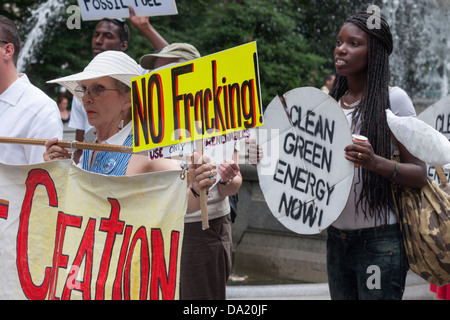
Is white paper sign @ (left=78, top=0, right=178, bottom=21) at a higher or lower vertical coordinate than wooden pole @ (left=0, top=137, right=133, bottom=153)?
higher

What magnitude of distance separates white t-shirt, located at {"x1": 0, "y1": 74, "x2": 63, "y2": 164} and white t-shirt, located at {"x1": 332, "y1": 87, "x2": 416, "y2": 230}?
145 centimetres

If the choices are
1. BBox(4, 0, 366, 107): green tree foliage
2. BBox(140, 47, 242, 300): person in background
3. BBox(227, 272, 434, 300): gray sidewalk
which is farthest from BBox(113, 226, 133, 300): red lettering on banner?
BBox(4, 0, 366, 107): green tree foliage

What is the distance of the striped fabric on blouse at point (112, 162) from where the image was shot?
3.00 meters

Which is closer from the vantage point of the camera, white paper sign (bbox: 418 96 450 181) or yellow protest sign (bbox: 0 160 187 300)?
yellow protest sign (bbox: 0 160 187 300)

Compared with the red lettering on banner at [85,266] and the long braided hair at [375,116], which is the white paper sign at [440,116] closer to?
the long braided hair at [375,116]

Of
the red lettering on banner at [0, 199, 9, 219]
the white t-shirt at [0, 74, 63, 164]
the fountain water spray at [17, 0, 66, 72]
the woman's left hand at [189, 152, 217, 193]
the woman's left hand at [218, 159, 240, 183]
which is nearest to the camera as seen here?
the woman's left hand at [189, 152, 217, 193]

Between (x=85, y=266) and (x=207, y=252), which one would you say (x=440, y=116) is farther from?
(x=85, y=266)

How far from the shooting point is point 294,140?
10.6 ft

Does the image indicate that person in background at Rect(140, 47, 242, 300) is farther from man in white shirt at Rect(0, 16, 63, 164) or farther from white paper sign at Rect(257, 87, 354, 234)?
man in white shirt at Rect(0, 16, 63, 164)

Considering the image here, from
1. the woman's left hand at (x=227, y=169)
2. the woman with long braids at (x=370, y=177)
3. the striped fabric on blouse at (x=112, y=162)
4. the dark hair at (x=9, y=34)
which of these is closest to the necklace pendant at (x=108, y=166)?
the striped fabric on blouse at (x=112, y=162)

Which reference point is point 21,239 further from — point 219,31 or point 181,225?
point 219,31

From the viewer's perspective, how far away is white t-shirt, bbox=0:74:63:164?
356cm

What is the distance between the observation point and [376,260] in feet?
9.66

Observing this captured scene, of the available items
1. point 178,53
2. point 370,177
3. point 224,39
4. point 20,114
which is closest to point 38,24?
point 224,39
